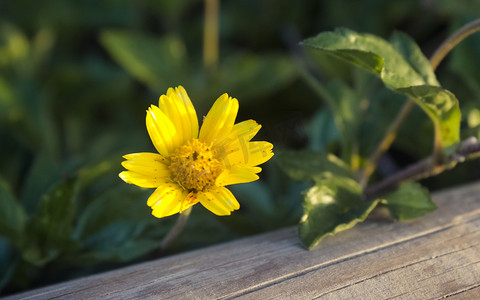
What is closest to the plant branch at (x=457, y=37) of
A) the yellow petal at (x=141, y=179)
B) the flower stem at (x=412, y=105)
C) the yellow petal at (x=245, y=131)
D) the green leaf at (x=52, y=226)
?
the flower stem at (x=412, y=105)

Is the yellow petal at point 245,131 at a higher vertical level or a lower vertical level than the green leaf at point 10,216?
higher

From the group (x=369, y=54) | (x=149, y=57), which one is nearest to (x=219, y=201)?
(x=369, y=54)

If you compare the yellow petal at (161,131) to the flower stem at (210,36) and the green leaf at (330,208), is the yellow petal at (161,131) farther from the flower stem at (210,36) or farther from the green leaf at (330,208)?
the flower stem at (210,36)

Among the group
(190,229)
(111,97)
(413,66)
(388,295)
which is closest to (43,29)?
(111,97)

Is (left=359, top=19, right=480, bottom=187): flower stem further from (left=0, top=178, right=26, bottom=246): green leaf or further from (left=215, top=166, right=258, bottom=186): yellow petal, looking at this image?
(left=0, top=178, right=26, bottom=246): green leaf

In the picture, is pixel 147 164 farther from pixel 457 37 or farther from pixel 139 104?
pixel 139 104

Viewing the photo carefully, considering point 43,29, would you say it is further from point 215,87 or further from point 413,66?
point 413,66

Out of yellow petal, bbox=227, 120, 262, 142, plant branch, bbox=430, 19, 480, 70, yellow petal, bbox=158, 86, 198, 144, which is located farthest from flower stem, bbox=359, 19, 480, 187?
yellow petal, bbox=158, 86, 198, 144
